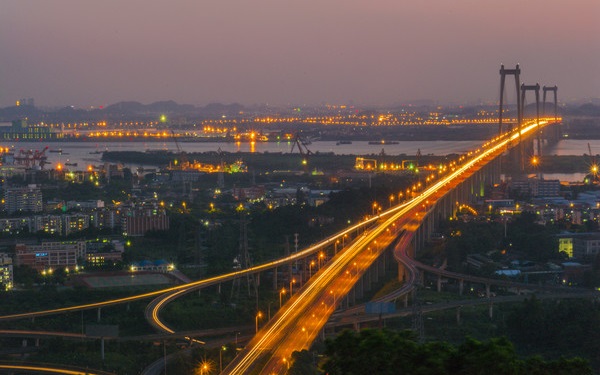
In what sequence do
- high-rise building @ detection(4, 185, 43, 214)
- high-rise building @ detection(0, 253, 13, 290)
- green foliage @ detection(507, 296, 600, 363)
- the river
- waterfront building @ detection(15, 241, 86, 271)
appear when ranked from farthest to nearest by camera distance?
the river, high-rise building @ detection(4, 185, 43, 214), waterfront building @ detection(15, 241, 86, 271), high-rise building @ detection(0, 253, 13, 290), green foliage @ detection(507, 296, 600, 363)

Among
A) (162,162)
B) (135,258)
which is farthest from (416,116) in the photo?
(135,258)

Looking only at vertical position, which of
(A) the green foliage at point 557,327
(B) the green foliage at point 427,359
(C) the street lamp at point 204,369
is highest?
(B) the green foliage at point 427,359

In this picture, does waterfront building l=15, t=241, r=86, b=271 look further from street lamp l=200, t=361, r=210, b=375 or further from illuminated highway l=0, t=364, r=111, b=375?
street lamp l=200, t=361, r=210, b=375

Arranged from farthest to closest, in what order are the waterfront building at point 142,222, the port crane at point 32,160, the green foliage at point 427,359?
1. the port crane at point 32,160
2. the waterfront building at point 142,222
3. the green foliage at point 427,359

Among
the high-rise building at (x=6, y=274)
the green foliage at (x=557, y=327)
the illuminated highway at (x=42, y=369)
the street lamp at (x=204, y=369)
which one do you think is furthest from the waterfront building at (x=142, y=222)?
the street lamp at (x=204, y=369)

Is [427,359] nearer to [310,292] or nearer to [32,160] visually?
[310,292]

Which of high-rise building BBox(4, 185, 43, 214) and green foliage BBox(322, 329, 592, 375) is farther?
high-rise building BBox(4, 185, 43, 214)

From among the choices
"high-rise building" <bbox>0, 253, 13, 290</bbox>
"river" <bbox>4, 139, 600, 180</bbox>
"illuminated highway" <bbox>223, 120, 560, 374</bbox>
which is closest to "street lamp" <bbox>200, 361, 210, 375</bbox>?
"illuminated highway" <bbox>223, 120, 560, 374</bbox>

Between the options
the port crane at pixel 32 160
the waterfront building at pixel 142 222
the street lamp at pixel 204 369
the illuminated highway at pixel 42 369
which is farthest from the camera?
the port crane at pixel 32 160

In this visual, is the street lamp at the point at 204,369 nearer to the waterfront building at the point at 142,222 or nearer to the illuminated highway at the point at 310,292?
the illuminated highway at the point at 310,292

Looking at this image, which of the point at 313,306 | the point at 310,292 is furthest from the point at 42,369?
the point at 310,292

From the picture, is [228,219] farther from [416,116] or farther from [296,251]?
[416,116]
